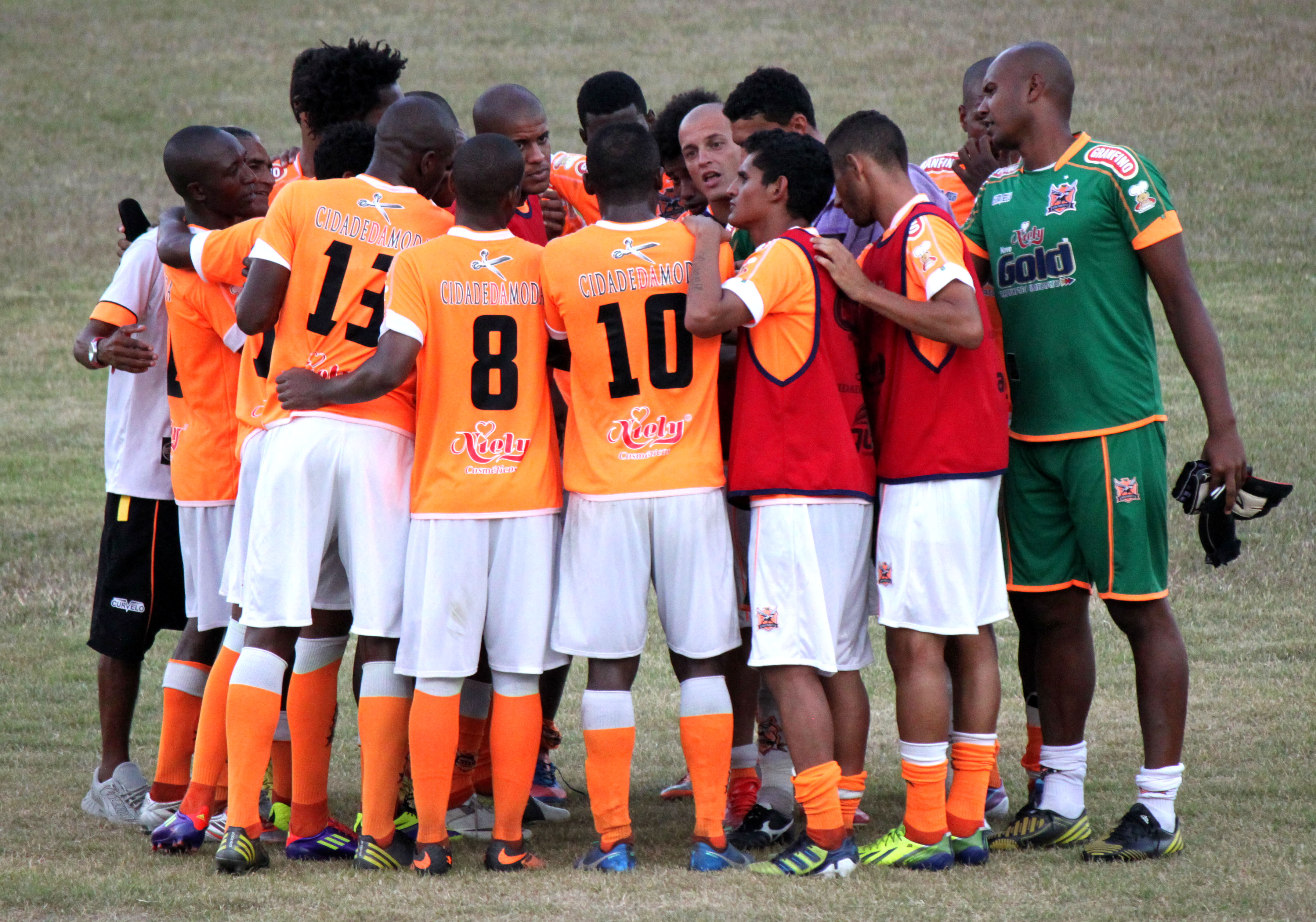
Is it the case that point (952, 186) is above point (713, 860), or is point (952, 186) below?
above

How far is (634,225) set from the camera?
17.0 ft

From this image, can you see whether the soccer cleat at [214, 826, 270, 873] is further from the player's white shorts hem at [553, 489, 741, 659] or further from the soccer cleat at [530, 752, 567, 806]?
the soccer cleat at [530, 752, 567, 806]

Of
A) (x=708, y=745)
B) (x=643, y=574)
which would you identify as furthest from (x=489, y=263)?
(x=708, y=745)

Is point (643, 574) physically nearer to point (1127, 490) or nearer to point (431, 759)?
point (431, 759)

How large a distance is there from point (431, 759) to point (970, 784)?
1892 mm

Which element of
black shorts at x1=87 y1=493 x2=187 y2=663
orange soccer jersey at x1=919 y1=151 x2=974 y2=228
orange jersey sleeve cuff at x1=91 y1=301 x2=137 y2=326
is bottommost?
black shorts at x1=87 y1=493 x2=187 y2=663

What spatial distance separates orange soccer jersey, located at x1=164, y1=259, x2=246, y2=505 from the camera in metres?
5.82

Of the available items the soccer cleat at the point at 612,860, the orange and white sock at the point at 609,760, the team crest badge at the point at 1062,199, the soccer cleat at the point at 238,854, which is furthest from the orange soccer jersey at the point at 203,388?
the team crest badge at the point at 1062,199

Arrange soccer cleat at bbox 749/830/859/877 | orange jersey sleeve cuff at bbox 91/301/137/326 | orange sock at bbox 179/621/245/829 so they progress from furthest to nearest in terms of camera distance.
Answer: orange jersey sleeve cuff at bbox 91/301/137/326, orange sock at bbox 179/621/245/829, soccer cleat at bbox 749/830/859/877

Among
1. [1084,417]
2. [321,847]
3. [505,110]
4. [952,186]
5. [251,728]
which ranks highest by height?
[505,110]

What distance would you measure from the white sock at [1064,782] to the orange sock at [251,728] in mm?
2810

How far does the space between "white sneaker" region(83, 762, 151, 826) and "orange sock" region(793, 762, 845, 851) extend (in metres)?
2.81

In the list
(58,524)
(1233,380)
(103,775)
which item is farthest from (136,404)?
(1233,380)

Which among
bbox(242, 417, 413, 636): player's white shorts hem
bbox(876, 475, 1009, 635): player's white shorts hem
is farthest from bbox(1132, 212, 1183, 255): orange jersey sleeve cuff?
bbox(242, 417, 413, 636): player's white shorts hem
